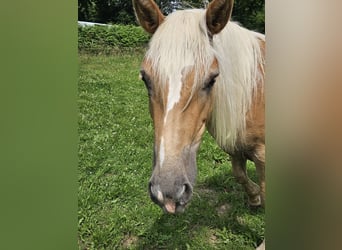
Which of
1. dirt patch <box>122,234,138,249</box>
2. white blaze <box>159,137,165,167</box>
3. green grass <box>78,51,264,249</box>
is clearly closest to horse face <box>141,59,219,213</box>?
white blaze <box>159,137,165,167</box>

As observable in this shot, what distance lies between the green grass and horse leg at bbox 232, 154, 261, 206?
24 mm

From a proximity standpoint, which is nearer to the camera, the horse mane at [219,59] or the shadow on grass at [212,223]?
the horse mane at [219,59]

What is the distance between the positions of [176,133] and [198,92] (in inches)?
5.4

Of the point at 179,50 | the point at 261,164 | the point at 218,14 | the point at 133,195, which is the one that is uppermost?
the point at 218,14

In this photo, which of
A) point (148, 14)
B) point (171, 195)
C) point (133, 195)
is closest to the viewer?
point (171, 195)

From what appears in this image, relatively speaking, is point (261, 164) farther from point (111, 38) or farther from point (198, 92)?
point (111, 38)

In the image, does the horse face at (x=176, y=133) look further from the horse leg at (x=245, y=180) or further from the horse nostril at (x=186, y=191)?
the horse leg at (x=245, y=180)

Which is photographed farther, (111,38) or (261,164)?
(111,38)

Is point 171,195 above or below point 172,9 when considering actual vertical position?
below

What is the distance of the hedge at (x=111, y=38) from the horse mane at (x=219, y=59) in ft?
0.25

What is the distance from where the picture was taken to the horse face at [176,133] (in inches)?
52.2

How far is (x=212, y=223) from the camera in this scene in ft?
5.11

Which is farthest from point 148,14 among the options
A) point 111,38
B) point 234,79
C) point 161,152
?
point 161,152

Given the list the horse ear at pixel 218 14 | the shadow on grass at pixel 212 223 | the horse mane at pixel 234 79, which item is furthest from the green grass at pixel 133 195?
the horse ear at pixel 218 14
